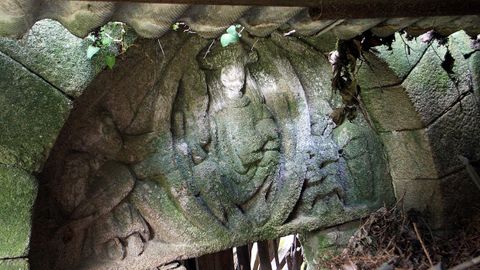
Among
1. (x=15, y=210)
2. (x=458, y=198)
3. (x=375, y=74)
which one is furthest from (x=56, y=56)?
(x=458, y=198)

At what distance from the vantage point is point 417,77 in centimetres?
220

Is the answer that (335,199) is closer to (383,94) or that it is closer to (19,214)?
(383,94)

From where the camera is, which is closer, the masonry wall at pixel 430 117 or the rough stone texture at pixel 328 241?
the masonry wall at pixel 430 117

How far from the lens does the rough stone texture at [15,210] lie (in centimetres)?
164

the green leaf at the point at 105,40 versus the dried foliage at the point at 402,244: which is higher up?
the green leaf at the point at 105,40

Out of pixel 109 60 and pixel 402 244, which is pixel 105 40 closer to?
pixel 109 60

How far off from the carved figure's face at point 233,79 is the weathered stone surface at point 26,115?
739 mm

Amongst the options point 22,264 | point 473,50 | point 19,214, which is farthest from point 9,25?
point 473,50

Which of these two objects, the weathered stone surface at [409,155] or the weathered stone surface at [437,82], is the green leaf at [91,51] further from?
the weathered stone surface at [409,155]

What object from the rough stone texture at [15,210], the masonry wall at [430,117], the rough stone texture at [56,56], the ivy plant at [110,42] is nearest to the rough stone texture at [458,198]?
the masonry wall at [430,117]

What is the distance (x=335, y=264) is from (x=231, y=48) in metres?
1.15

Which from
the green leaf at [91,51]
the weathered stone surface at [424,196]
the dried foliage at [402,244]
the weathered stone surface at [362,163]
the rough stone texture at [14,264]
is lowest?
the dried foliage at [402,244]

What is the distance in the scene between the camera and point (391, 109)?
2314 mm

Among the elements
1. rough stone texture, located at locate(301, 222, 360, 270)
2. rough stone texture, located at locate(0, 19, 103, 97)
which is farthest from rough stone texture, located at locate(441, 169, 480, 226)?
rough stone texture, located at locate(0, 19, 103, 97)
